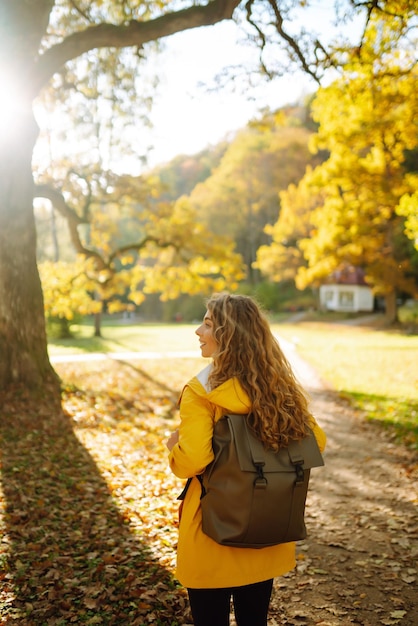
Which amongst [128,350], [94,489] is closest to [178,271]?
[128,350]

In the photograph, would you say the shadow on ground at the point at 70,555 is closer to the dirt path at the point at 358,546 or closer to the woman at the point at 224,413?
the dirt path at the point at 358,546

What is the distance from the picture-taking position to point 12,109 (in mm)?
8469

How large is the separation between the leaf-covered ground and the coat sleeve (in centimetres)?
183

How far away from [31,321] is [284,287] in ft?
137

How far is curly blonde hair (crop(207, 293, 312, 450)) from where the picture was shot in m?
2.16

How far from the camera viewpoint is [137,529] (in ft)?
15.8

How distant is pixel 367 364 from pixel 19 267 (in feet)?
35.7

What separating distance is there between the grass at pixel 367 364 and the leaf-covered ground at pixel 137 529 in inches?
44.1

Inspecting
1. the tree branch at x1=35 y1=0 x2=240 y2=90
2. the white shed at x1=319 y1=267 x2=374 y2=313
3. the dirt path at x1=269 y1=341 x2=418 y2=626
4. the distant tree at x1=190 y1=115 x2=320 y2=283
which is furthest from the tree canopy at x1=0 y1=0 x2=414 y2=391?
the distant tree at x1=190 y1=115 x2=320 y2=283

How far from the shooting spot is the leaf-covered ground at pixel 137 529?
359 cm

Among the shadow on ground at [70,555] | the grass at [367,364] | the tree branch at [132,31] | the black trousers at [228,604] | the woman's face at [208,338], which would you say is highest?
the tree branch at [132,31]

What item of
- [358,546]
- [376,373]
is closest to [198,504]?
[358,546]

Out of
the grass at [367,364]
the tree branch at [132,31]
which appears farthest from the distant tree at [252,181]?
the tree branch at [132,31]

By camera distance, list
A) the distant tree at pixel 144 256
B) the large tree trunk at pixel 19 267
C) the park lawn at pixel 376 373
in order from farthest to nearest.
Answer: the distant tree at pixel 144 256 → the park lawn at pixel 376 373 → the large tree trunk at pixel 19 267
